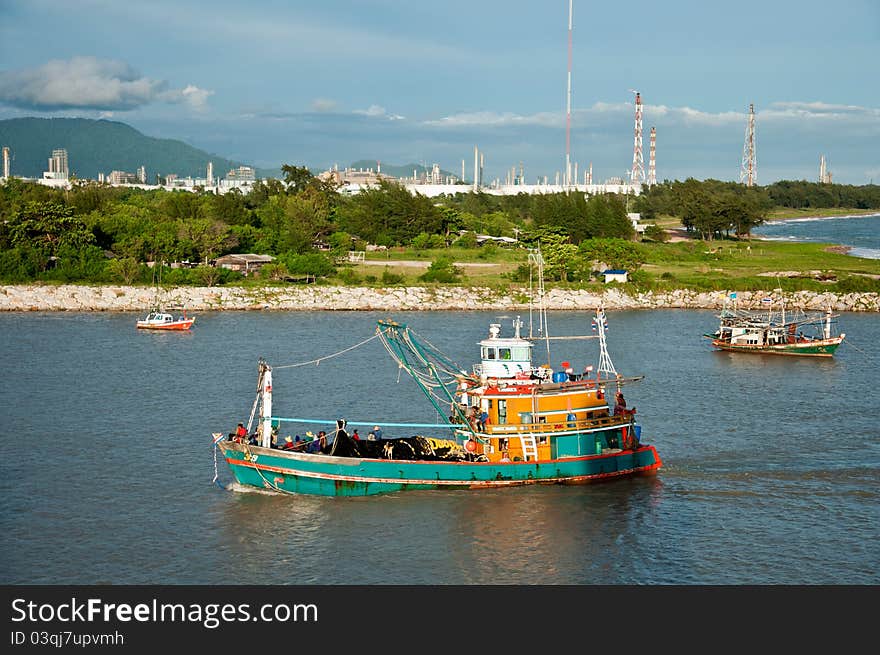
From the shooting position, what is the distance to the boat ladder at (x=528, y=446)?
3219 cm

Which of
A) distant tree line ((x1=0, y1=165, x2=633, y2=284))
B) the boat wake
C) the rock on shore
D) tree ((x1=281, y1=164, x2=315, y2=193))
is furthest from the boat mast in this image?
tree ((x1=281, y1=164, x2=315, y2=193))

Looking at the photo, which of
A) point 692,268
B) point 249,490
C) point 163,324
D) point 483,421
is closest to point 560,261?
point 692,268

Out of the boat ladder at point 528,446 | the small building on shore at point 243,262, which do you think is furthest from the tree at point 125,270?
the boat ladder at point 528,446

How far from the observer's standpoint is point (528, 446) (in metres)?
32.2

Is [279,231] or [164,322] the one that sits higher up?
[279,231]

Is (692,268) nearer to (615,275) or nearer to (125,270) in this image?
(615,275)

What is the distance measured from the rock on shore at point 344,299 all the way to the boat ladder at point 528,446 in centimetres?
4700

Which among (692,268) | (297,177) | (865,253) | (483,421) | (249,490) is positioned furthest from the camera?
(297,177)

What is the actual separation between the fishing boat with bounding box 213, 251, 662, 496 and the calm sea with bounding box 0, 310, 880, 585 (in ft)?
1.70

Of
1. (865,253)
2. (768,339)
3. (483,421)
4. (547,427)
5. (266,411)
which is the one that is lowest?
(547,427)

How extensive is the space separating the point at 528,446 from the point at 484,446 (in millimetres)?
1359

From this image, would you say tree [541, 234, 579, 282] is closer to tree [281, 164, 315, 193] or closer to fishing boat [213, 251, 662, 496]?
fishing boat [213, 251, 662, 496]
